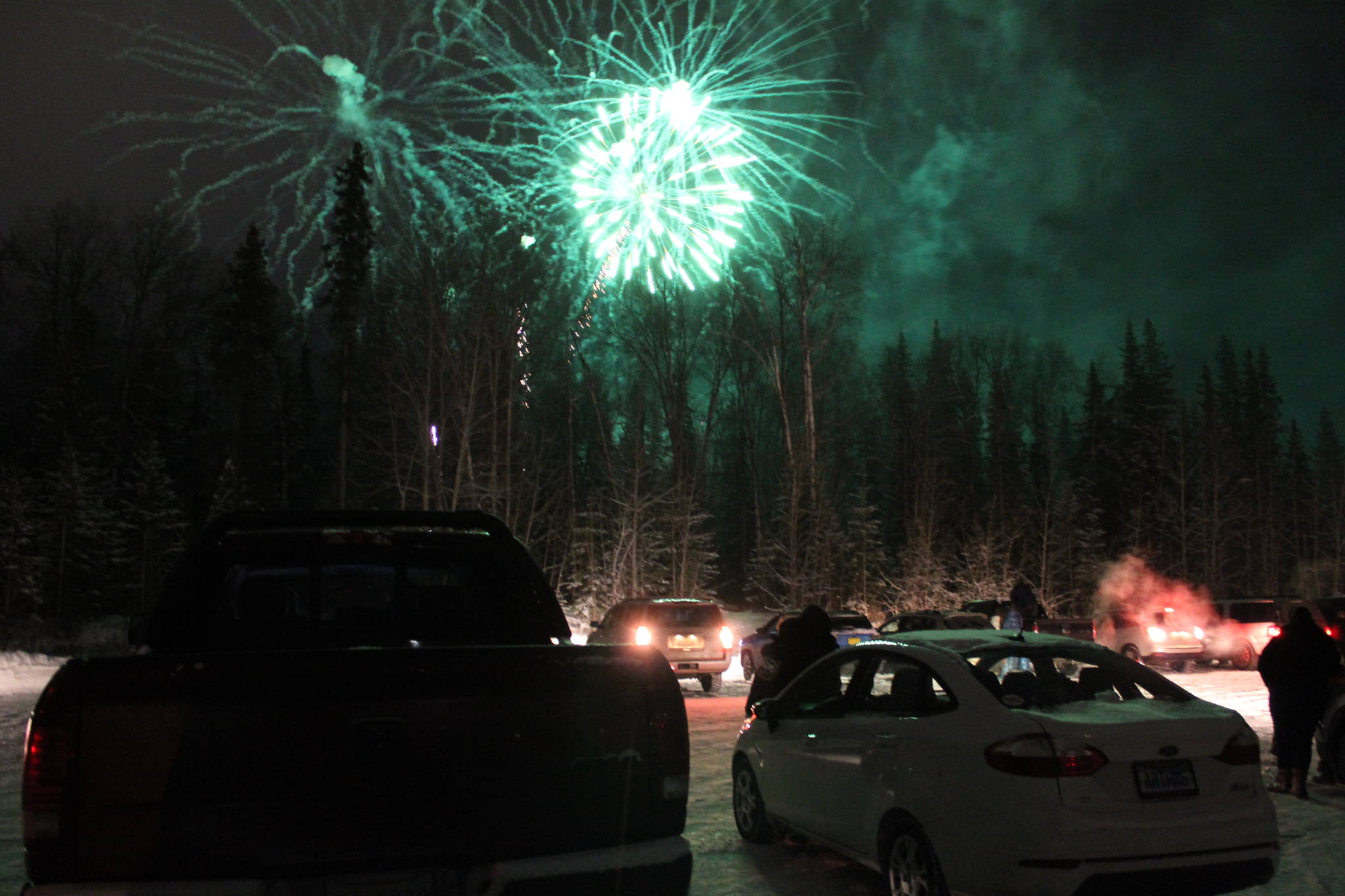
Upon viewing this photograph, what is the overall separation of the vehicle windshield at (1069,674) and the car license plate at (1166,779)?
68 cm

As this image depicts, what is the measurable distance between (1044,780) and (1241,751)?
1.20 m

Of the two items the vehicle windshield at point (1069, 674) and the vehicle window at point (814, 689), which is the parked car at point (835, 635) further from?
the vehicle windshield at point (1069, 674)

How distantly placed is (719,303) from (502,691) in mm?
51506

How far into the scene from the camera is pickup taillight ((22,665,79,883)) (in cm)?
323

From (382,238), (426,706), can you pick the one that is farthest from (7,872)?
(382,238)

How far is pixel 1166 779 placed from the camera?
5.43 m

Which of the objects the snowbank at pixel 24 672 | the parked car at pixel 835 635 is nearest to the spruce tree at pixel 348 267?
the snowbank at pixel 24 672

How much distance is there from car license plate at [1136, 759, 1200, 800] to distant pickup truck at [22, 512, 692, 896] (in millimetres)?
2664

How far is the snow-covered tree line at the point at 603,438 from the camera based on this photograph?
4250cm

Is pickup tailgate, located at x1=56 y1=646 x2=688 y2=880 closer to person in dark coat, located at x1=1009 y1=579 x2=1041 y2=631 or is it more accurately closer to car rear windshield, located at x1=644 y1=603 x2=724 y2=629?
car rear windshield, located at x1=644 y1=603 x2=724 y2=629

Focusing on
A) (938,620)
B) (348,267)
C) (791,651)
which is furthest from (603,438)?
(791,651)

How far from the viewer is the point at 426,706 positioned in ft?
11.5

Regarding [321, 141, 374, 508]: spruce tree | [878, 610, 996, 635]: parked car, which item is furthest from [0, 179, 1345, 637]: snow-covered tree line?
[878, 610, 996, 635]: parked car

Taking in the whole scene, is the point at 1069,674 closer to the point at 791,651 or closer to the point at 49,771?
the point at 791,651
